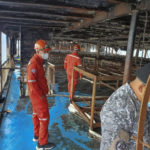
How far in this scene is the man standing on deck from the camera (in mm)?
1213

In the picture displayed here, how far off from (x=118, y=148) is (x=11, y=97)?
5942 mm

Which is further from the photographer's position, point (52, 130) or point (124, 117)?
point (52, 130)

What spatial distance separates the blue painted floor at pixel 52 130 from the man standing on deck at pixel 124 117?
238 centimetres

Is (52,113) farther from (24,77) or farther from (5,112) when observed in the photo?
(24,77)

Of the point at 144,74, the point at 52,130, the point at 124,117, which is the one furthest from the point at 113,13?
the point at 52,130

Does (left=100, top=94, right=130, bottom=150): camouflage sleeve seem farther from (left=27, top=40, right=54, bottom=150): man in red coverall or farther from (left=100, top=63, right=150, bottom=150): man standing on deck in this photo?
(left=27, top=40, right=54, bottom=150): man in red coverall

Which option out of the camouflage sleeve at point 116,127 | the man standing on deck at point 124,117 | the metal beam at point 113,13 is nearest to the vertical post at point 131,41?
the metal beam at point 113,13

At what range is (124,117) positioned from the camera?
1209 mm

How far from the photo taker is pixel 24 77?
671 cm

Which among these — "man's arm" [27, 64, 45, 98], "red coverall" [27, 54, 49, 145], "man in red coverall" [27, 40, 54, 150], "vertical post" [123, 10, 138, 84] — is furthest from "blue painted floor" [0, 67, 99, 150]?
"vertical post" [123, 10, 138, 84]

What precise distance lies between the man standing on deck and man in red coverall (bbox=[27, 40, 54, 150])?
6.50 ft

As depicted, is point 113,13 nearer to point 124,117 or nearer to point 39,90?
point 39,90

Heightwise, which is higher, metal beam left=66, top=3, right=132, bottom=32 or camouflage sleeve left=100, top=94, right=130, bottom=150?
metal beam left=66, top=3, right=132, bottom=32

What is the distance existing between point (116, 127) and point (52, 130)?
3088 millimetres
